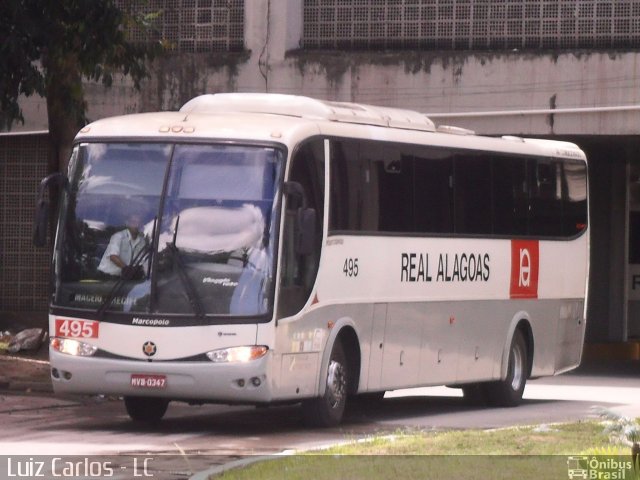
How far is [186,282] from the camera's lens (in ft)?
49.8

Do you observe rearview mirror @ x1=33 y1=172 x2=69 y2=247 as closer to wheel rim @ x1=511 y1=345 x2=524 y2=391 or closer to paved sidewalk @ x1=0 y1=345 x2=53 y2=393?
paved sidewalk @ x1=0 y1=345 x2=53 y2=393

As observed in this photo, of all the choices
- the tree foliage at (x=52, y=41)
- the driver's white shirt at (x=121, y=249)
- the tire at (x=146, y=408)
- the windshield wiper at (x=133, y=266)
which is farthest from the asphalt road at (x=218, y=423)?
the tree foliage at (x=52, y=41)

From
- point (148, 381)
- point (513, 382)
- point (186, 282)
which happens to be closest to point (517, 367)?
point (513, 382)

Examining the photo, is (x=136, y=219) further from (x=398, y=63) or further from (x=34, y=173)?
(x=34, y=173)

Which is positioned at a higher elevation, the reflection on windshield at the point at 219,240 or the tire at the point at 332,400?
the reflection on windshield at the point at 219,240

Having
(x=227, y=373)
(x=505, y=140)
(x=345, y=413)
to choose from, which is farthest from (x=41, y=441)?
(x=505, y=140)

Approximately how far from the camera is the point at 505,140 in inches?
807

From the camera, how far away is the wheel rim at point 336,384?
53.5 feet

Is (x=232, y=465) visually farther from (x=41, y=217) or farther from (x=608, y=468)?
(x=41, y=217)

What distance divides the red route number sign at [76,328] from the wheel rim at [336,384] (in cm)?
243

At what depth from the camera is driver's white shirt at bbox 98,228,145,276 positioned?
607 inches

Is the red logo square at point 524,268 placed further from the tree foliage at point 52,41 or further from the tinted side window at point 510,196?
the tree foliage at point 52,41

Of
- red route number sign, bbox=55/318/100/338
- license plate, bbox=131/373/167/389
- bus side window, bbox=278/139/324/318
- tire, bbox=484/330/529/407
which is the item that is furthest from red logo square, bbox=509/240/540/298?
red route number sign, bbox=55/318/100/338

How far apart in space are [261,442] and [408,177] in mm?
4374
